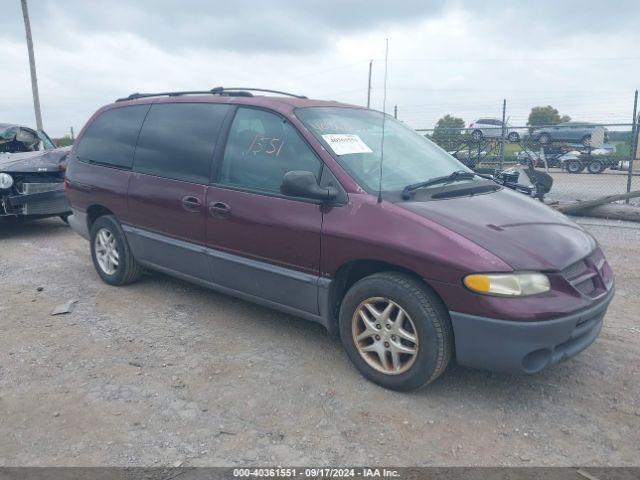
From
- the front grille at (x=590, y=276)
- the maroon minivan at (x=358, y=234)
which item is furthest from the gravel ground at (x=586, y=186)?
the maroon minivan at (x=358, y=234)

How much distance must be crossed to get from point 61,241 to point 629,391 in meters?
Answer: 6.85

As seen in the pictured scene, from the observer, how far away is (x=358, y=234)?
311 cm

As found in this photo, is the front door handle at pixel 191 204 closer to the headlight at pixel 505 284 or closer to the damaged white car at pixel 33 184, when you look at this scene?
the headlight at pixel 505 284

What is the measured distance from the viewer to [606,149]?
1834cm

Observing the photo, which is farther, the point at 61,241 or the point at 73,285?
the point at 61,241

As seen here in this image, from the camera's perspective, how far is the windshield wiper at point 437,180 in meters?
3.26

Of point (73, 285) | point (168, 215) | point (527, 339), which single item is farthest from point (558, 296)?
point (73, 285)

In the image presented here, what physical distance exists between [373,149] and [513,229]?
3.71ft

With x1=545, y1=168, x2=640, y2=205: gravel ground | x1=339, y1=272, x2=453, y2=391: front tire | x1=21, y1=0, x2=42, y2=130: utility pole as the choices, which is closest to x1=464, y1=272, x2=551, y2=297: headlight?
x1=339, y1=272, x2=453, y2=391: front tire

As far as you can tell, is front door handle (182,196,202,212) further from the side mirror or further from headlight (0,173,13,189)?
headlight (0,173,13,189)

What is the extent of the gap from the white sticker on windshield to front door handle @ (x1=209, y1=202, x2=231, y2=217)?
877 mm

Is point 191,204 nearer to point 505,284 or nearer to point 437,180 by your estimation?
point 437,180

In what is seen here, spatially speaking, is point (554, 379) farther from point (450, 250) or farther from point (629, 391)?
point (450, 250)

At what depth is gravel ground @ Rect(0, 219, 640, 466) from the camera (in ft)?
8.51
